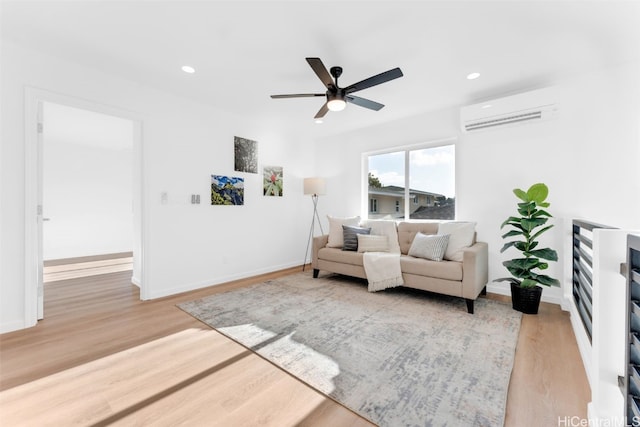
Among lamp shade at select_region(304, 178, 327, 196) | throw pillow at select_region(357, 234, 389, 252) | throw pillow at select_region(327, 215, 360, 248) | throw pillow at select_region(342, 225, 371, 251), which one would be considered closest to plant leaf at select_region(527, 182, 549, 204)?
throw pillow at select_region(357, 234, 389, 252)

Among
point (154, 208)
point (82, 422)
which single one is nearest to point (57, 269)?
point (154, 208)

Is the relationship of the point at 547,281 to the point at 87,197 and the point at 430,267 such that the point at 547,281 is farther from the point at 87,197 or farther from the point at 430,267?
the point at 87,197

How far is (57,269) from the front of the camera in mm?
4566

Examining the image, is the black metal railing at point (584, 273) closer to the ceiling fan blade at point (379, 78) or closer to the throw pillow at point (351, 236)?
the ceiling fan blade at point (379, 78)

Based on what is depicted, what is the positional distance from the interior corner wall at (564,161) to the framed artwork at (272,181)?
2.49 metres

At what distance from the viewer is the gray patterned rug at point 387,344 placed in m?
1.45

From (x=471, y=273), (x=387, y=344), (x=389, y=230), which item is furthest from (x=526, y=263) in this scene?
(x=387, y=344)

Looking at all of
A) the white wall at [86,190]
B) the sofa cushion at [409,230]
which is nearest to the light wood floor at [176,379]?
the sofa cushion at [409,230]

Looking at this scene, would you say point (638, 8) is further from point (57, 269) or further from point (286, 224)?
point (57, 269)

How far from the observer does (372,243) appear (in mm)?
3719

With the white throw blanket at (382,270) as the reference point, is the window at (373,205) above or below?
above

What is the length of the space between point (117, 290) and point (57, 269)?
7.40 ft

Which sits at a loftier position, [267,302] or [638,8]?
[638,8]

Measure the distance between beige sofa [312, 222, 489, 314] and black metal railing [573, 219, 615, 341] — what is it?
0.78m
